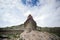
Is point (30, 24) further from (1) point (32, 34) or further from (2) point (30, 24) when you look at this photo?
(1) point (32, 34)

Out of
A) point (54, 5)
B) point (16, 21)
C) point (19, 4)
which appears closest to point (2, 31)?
point (16, 21)

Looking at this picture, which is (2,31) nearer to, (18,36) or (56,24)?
(18,36)

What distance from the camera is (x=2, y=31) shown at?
14.4 ft

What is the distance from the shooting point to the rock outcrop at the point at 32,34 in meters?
4.17

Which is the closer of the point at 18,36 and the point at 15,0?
the point at 18,36

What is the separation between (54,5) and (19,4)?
0.84 metres

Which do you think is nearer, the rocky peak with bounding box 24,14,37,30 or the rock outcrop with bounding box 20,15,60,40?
the rock outcrop with bounding box 20,15,60,40

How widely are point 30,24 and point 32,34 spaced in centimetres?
24

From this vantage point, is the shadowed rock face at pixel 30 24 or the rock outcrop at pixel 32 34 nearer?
the rock outcrop at pixel 32 34

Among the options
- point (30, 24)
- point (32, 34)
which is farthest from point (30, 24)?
point (32, 34)

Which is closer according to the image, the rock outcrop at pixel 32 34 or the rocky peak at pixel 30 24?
the rock outcrop at pixel 32 34

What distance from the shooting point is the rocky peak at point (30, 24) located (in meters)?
4.28

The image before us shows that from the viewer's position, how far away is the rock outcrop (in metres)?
4.17

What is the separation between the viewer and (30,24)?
4.30 m
